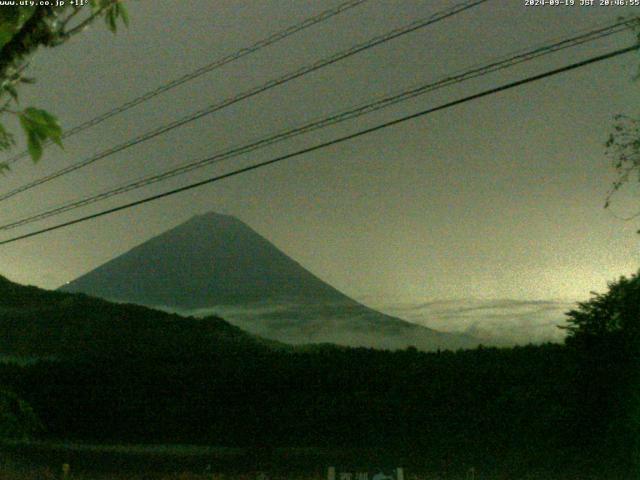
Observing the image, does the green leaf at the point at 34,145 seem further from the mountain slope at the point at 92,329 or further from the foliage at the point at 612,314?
the mountain slope at the point at 92,329

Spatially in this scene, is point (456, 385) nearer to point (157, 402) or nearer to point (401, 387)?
point (401, 387)

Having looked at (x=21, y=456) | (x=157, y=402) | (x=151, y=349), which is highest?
(x=151, y=349)

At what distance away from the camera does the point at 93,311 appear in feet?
118

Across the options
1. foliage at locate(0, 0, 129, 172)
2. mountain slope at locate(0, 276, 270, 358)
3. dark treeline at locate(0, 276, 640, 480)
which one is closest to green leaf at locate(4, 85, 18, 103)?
foliage at locate(0, 0, 129, 172)

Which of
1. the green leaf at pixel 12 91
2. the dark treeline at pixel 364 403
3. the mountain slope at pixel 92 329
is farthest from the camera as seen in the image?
the mountain slope at pixel 92 329

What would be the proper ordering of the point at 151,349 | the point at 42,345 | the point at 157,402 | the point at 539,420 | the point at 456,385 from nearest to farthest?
the point at 539,420, the point at 456,385, the point at 157,402, the point at 151,349, the point at 42,345

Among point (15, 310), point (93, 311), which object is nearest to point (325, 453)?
point (93, 311)

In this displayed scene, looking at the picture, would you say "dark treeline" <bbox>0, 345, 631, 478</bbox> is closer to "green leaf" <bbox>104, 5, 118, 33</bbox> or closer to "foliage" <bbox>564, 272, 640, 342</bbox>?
"foliage" <bbox>564, 272, 640, 342</bbox>

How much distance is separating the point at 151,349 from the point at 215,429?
6.44 m

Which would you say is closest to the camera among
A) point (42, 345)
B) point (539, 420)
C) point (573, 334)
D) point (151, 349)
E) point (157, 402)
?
point (573, 334)

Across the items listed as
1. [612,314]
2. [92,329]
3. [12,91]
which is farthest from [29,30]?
[92,329]

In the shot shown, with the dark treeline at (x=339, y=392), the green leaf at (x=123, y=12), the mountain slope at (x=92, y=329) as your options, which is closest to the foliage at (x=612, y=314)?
the dark treeline at (x=339, y=392)

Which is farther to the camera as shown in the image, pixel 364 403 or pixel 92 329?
pixel 92 329

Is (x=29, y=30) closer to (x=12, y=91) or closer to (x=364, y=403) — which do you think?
(x=12, y=91)
